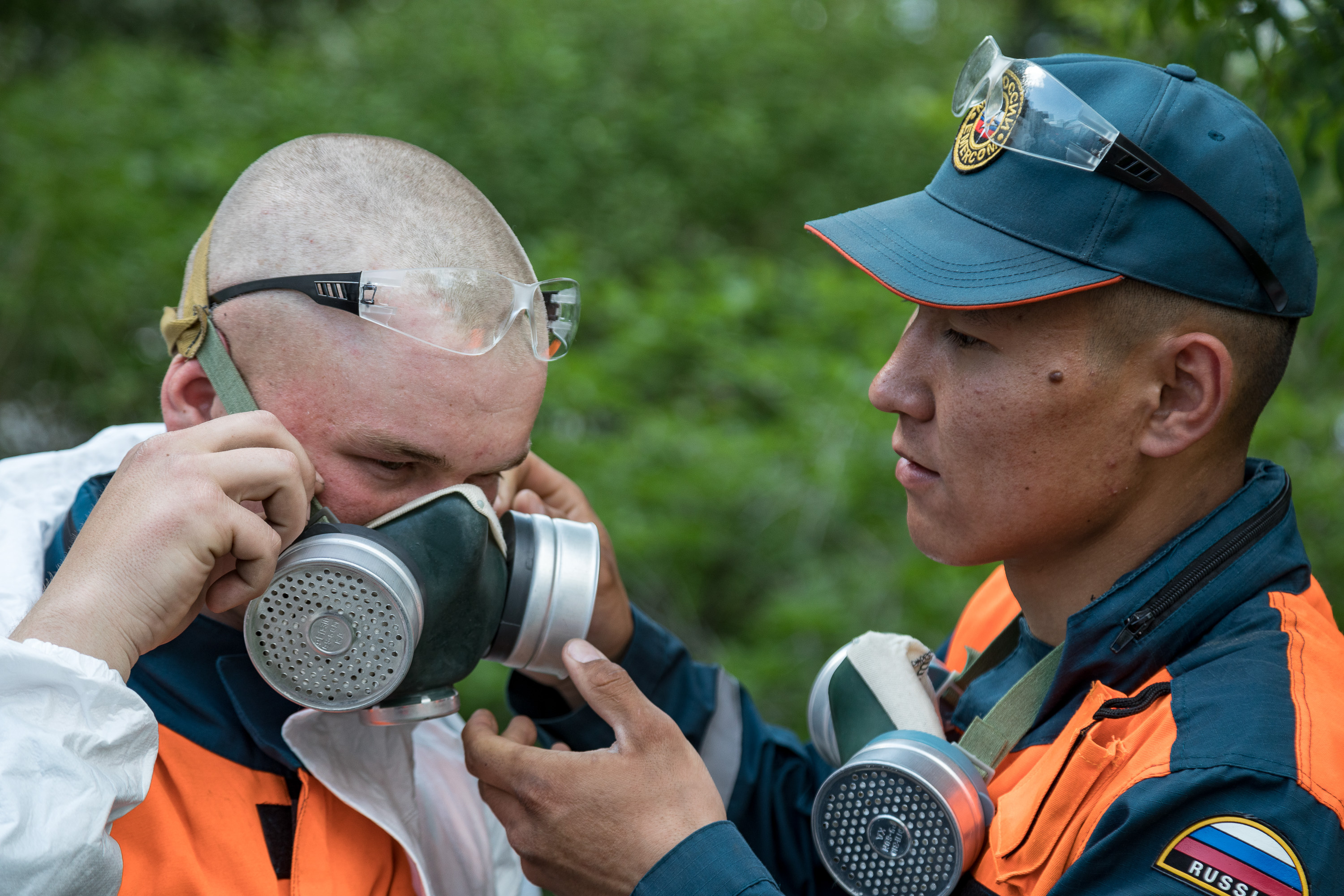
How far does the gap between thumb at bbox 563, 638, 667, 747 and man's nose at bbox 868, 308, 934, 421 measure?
2.22ft

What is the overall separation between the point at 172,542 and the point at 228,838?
1.90 feet

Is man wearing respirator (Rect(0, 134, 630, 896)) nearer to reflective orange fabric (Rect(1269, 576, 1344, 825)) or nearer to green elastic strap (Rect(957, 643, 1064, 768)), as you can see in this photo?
green elastic strap (Rect(957, 643, 1064, 768))

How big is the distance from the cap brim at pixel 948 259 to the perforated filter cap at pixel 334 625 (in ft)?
3.28

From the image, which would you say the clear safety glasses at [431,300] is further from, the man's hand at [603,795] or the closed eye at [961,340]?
the closed eye at [961,340]

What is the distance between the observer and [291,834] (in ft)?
6.34

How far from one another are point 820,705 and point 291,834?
1.03 m

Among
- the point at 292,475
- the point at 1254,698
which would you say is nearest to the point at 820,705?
the point at 1254,698

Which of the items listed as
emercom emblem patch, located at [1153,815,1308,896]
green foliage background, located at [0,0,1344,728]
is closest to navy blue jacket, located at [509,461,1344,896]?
emercom emblem patch, located at [1153,815,1308,896]

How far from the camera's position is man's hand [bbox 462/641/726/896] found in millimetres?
1801

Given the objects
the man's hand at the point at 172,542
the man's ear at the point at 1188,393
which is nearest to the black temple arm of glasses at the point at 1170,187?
the man's ear at the point at 1188,393

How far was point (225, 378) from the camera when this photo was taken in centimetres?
196

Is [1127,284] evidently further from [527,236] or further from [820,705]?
[527,236]

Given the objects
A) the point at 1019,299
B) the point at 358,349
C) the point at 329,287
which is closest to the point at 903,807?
the point at 1019,299

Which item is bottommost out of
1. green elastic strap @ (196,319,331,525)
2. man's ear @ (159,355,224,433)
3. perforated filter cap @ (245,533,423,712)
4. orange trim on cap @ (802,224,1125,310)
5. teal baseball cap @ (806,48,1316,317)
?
perforated filter cap @ (245,533,423,712)
